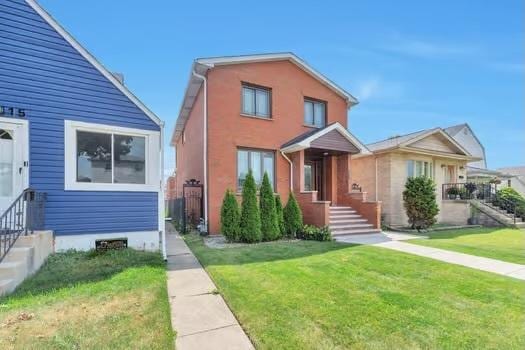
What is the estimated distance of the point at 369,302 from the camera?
13.3 ft

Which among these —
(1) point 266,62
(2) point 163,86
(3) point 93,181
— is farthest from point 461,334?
(2) point 163,86

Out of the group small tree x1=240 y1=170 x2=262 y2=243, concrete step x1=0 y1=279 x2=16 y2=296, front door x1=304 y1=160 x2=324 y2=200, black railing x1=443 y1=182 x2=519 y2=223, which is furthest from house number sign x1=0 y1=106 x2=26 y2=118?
black railing x1=443 y1=182 x2=519 y2=223

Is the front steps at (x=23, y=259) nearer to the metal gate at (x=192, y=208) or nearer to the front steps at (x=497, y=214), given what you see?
the metal gate at (x=192, y=208)

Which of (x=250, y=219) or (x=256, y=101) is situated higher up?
(x=256, y=101)

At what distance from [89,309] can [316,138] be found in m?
9.39

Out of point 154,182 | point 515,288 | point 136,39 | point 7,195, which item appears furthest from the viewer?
point 136,39

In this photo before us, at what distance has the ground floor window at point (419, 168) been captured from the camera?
15133mm

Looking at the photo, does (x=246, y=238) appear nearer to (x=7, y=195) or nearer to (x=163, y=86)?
(x=7, y=195)

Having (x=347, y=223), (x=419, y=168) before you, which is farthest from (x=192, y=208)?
(x=419, y=168)

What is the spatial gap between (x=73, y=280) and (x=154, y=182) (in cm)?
324

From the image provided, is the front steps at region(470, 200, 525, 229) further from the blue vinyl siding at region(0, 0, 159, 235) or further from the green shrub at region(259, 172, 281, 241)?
the blue vinyl siding at region(0, 0, 159, 235)

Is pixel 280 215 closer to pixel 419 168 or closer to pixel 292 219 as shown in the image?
pixel 292 219

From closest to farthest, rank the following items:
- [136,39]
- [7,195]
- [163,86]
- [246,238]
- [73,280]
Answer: [73,280] < [7,195] < [246,238] < [136,39] < [163,86]

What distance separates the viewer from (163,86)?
18.2 m
